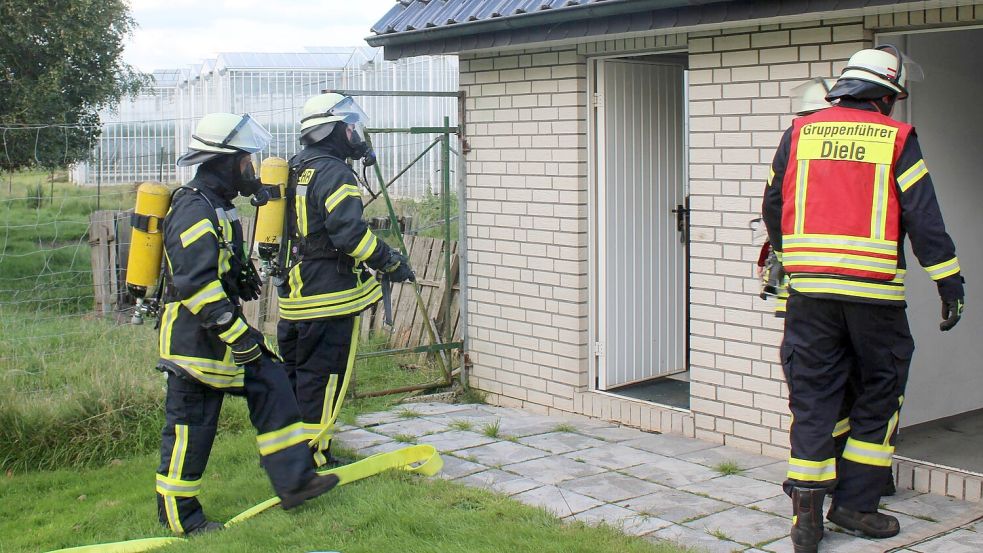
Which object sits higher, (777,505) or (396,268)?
(396,268)

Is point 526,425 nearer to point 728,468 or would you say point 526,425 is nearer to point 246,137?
point 728,468

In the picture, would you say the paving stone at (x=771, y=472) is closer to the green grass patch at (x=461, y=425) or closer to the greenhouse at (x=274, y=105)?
the green grass patch at (x=461, y=425)

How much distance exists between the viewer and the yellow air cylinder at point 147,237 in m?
5.32

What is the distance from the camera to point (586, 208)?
7609mm

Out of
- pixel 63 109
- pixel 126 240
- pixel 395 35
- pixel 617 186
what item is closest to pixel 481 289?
pixel 617 186

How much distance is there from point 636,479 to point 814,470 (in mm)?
1366

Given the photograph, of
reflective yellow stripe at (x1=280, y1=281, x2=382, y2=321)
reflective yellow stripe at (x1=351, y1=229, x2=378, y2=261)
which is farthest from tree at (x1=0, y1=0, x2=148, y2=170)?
reflective yellow stripe at (x1=351, y1=229, x2=378, y2=261)

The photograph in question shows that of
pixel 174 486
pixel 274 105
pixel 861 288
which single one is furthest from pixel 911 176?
pixel 274 105

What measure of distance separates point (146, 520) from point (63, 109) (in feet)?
40.6

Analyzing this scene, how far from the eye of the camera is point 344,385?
251 inches

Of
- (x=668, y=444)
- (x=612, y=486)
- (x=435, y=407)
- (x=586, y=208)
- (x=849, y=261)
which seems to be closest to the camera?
(x=849, y=261)

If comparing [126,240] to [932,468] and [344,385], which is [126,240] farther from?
[932,468]

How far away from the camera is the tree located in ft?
49.4

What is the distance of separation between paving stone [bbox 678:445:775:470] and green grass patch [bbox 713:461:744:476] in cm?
5
